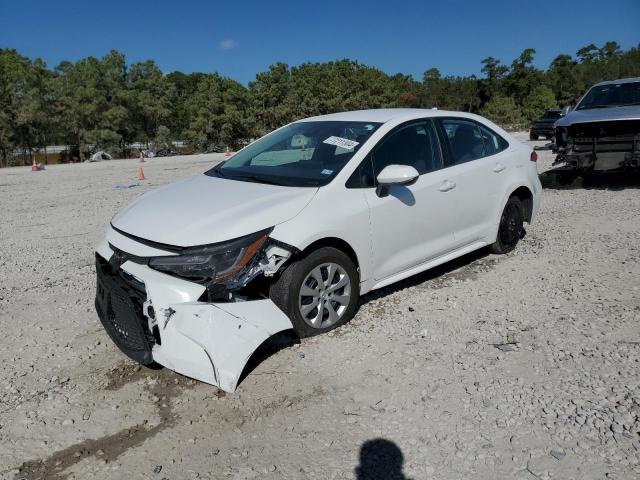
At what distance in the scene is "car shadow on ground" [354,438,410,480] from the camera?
270 cm

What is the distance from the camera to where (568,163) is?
395 inches

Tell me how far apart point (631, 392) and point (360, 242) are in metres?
2.09

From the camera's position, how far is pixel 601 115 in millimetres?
9539

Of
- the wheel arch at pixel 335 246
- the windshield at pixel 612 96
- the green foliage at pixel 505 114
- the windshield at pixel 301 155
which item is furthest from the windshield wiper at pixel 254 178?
the green foliage at pixel 505 114

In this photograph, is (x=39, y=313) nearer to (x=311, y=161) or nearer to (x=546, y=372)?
(x=311, y=161)

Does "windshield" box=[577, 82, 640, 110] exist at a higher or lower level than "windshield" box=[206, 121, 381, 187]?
higher

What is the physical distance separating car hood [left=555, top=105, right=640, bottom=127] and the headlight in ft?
27.2

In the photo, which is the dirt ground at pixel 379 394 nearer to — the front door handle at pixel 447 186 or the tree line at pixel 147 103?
the front door handle at pixel 447 186

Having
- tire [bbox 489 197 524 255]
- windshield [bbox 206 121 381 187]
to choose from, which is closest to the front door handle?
windshield [bbox 206 121 381 187]

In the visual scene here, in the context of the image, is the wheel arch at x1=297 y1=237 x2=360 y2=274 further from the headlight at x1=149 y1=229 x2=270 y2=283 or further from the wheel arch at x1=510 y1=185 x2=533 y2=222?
the wheel arch at x1=510 y1=185 x2=533 y2=222

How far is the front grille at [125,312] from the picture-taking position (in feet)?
11.5

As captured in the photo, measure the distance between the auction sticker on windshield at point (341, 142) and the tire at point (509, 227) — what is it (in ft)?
7.37

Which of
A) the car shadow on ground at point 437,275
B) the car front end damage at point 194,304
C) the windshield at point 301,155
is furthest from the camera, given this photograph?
the car shadow on ground at point 437,275

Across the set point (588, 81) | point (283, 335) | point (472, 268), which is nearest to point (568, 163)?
point (472, 268)
